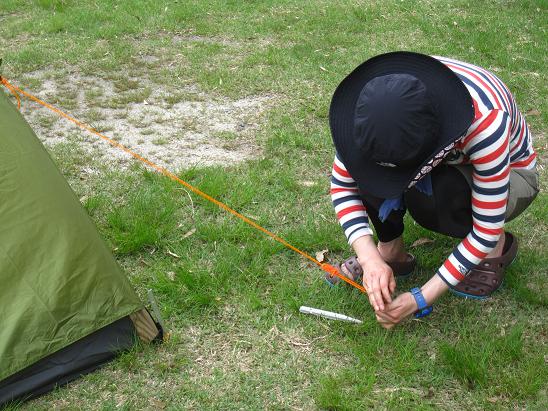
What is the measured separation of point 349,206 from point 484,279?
65cm

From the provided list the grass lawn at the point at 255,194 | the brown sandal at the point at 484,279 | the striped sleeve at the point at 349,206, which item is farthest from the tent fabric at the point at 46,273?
the brown sandal at the point at 484,279

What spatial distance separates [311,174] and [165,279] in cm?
115

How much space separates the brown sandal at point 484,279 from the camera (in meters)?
2.53

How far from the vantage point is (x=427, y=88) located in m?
1.94

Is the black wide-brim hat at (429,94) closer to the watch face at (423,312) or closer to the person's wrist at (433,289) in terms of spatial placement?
the person's wrist at (433,289)

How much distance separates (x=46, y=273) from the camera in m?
2.17

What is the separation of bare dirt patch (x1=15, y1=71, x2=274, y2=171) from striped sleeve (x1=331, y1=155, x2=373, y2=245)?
1.37 m

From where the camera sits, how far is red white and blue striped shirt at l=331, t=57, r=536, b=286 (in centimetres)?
200

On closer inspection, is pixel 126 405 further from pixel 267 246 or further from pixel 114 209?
pixel 114 209

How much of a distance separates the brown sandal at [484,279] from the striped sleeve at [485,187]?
380mm

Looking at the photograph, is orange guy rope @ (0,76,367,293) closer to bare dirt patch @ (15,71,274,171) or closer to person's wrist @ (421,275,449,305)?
bare dirt patch @ (15,71,274,171)

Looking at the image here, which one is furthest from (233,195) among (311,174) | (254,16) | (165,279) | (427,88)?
(254,16)

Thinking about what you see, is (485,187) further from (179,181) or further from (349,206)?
(179,181)

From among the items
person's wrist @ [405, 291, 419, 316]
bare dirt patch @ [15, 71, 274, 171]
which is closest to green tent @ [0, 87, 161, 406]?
person's wrist @ [405, 291, 419, 316]
